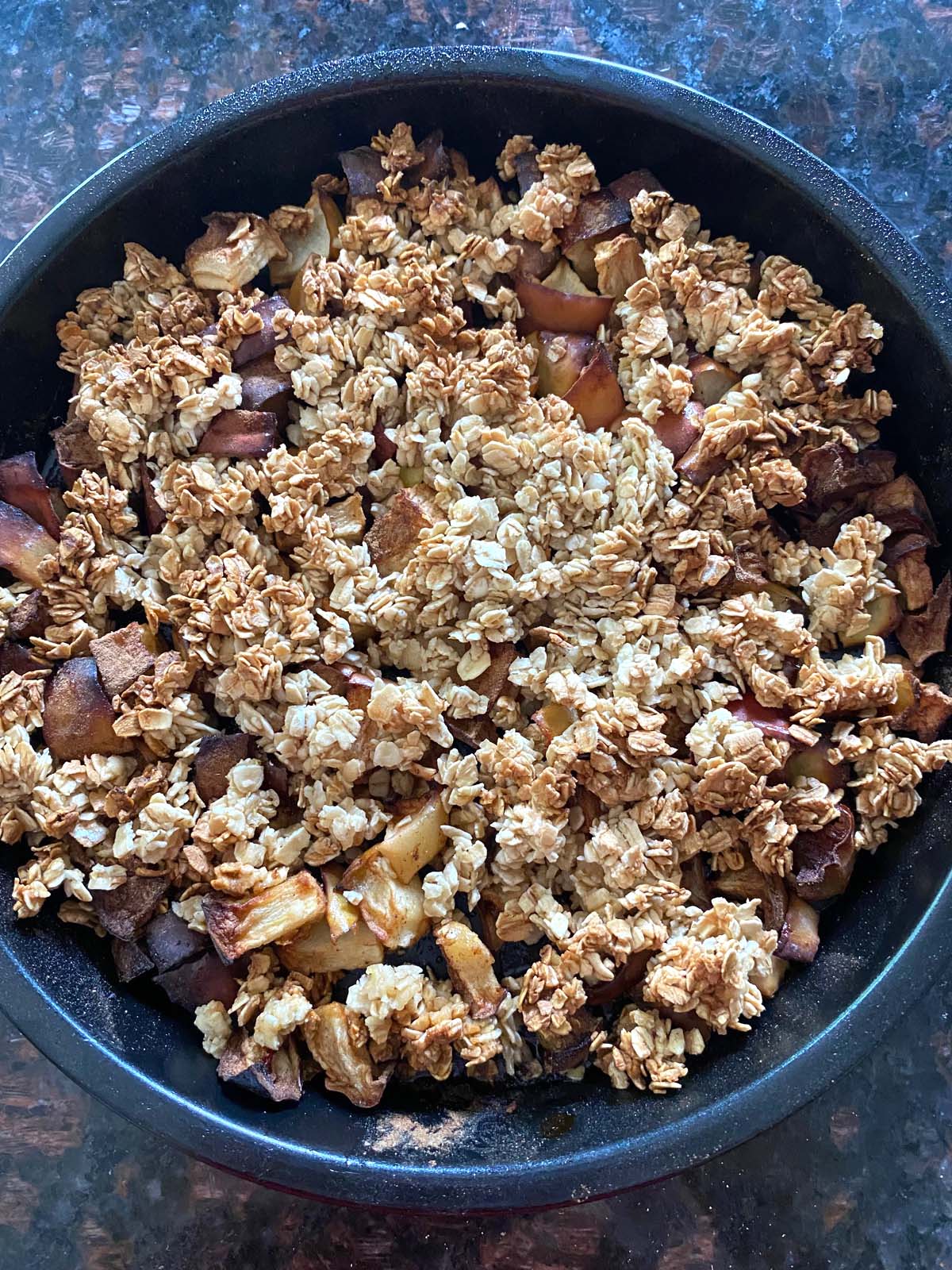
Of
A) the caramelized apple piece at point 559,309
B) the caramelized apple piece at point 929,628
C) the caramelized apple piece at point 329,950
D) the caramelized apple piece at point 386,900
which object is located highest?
the caramelized apple piece at point 559,309

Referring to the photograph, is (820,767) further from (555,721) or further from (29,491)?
(29,491)

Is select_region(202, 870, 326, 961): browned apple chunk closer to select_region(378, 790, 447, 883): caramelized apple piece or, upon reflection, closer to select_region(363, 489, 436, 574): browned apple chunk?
select_region(378, 790, 447, 883): caramelized apple piece

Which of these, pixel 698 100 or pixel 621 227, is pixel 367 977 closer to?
pixel 621 227

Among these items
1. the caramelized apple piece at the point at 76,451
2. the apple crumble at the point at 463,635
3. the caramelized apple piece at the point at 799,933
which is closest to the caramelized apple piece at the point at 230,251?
the apple crumble at the point at 463,635

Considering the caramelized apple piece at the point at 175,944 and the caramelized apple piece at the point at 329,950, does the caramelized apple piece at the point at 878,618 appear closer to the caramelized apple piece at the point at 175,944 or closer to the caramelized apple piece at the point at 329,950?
the caramelized apple piece at the point at 329,950

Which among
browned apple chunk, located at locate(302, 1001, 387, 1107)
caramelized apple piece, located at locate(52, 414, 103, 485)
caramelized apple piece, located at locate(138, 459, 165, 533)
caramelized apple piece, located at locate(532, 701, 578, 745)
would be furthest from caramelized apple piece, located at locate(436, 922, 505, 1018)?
caramelized apple piece, located at locate(52, 414, 103, 485)

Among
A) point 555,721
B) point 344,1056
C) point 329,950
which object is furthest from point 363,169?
point 344,1056

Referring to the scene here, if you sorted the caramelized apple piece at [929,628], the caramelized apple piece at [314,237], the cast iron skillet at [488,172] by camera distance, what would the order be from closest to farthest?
the cast iron skillet at [488,172], the caramelized apple piece at [929,628], the caramelized apple piece at [314,237]
